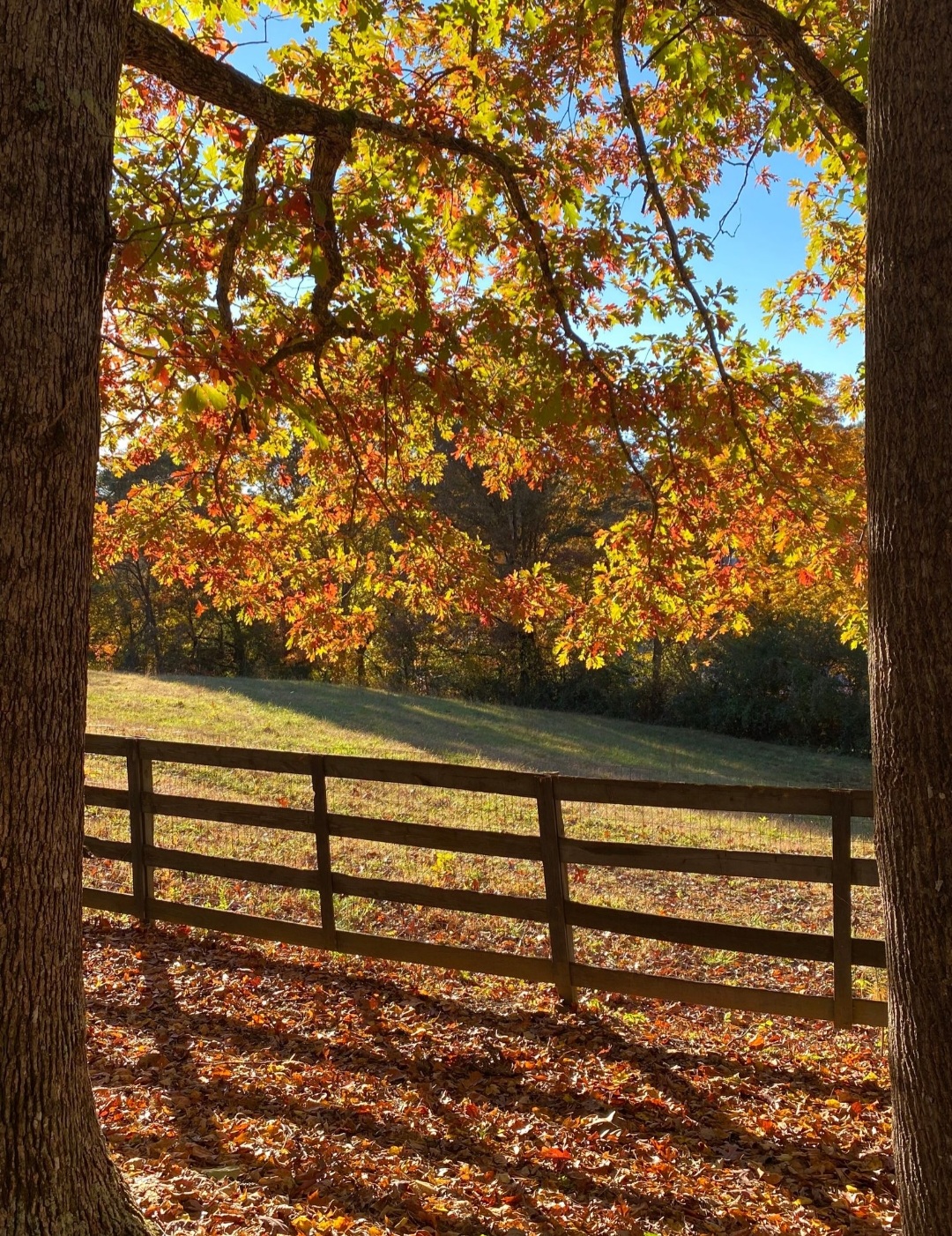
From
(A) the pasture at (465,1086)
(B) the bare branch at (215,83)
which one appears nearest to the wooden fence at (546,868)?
(A) the pasture at (465,1086)

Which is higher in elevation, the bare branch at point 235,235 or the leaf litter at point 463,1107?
the bare branch at point 235,235

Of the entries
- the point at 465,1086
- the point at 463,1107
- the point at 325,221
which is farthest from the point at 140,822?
the point at 325,221

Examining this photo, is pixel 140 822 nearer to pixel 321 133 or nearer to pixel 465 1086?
pixel 465 1086

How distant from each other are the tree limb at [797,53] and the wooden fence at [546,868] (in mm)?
3577

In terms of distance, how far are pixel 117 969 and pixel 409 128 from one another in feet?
20.7

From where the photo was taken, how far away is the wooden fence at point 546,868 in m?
5.18

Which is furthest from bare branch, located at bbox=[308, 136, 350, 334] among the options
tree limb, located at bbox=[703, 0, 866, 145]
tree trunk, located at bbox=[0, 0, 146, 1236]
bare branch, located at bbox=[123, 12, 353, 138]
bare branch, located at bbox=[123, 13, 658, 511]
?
tree trunk, located at bbox=[0, 0, 146, 1236]

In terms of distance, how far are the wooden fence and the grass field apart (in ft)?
4.45

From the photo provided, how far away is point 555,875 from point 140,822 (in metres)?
3.48

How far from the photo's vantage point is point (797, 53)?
194 inches

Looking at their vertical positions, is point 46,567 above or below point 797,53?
below

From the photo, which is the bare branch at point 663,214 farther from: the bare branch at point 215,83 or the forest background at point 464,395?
the bare branch at point 215,83

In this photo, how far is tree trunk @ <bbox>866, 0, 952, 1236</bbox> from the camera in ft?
7.40

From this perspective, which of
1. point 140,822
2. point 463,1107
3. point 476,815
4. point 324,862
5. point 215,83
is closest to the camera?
point 463,1107
